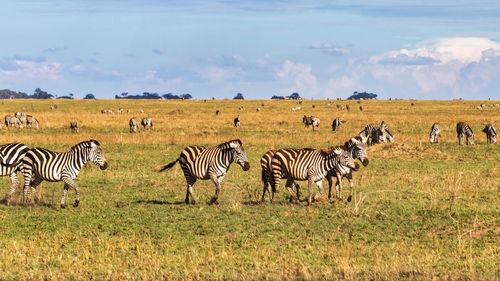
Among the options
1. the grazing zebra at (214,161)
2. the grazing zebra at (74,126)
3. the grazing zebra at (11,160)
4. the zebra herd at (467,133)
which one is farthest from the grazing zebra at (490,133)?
the grazing zebra at (74,126)

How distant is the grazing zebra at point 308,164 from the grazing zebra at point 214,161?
3.30 feet

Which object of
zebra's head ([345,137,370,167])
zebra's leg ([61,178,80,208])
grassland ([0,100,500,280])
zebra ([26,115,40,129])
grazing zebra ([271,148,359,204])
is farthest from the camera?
zebra ([26,115,40,129])

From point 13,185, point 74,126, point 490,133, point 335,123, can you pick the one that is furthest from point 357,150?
point 74,126

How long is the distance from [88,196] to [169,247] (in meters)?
7.14

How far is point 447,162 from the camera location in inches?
1091

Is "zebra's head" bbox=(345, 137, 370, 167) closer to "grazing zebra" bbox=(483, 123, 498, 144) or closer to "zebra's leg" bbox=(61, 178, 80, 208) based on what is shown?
"zebra's leg" bbox=(61, 178, 80, 208)

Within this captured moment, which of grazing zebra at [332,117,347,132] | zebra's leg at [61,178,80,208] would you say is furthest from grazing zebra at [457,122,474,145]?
zebra's leg at [61,178,80,208]

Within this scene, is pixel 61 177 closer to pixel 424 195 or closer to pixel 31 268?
pixel 31 268

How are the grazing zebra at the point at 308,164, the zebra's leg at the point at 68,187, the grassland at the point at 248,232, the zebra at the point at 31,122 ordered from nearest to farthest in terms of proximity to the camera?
the grassland at the point at 248,232
the zebra's leg at the point at 68,187
the grazing zebra at the point at 308,164
the zebra at the point at 31,122

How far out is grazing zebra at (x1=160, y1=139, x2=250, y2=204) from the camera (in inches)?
625

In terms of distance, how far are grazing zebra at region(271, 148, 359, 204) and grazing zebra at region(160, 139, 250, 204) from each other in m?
1.01

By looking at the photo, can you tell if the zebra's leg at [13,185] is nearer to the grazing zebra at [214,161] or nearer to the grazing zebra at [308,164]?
the grazing zebra at [214,161]

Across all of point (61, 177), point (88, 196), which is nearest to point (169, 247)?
point (61, 177)

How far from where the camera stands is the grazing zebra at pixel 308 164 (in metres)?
16.1
